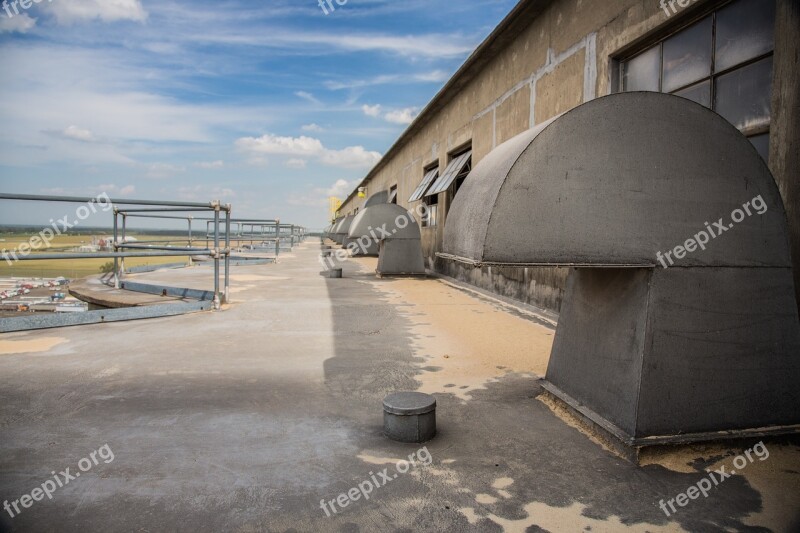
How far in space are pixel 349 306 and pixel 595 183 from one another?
5.68 meters

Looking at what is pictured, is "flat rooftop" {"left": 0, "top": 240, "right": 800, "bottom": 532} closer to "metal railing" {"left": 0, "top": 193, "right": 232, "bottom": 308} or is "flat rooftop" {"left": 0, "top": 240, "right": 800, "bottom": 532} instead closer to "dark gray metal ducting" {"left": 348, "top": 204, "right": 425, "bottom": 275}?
"metal railing" {"left": 0, "top": 193, "right": 232, "bottom": 308}

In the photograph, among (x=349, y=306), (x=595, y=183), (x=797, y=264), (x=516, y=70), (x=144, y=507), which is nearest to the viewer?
(x=144, y=507)

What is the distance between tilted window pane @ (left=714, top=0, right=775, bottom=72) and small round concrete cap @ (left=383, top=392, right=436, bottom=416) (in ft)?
13.3

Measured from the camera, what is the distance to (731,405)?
274 centimetres

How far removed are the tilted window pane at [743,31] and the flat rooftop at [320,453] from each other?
3.26 m

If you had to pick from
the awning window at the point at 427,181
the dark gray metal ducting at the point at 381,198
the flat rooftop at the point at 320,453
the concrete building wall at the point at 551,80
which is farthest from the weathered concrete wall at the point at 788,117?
the dark gray metal ducting at the point at 381,198

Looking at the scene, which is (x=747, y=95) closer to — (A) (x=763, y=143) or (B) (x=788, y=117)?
(A) (x=763, y=143)

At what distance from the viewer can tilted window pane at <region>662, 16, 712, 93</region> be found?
16.0 ft

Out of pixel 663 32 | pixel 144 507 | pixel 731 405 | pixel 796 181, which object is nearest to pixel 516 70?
pixel 663 32

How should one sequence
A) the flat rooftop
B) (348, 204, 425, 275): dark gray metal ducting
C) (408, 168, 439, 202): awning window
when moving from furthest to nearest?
(408, 168, 439, 202): awning window → (348, 204, 425, 275): dark gray metal ducting → the flat rooftop

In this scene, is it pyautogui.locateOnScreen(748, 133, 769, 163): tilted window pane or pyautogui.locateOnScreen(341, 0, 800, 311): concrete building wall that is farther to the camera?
pyautogui.locateOnScreen(748, 133, 769, 163): tilted window pane

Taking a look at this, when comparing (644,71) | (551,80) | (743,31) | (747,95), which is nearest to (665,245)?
(747,95)

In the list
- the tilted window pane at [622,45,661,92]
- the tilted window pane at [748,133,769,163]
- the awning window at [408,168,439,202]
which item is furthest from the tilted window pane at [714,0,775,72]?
the awning window at [408,168,439,202]

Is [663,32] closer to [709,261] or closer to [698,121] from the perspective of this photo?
[698,121]
